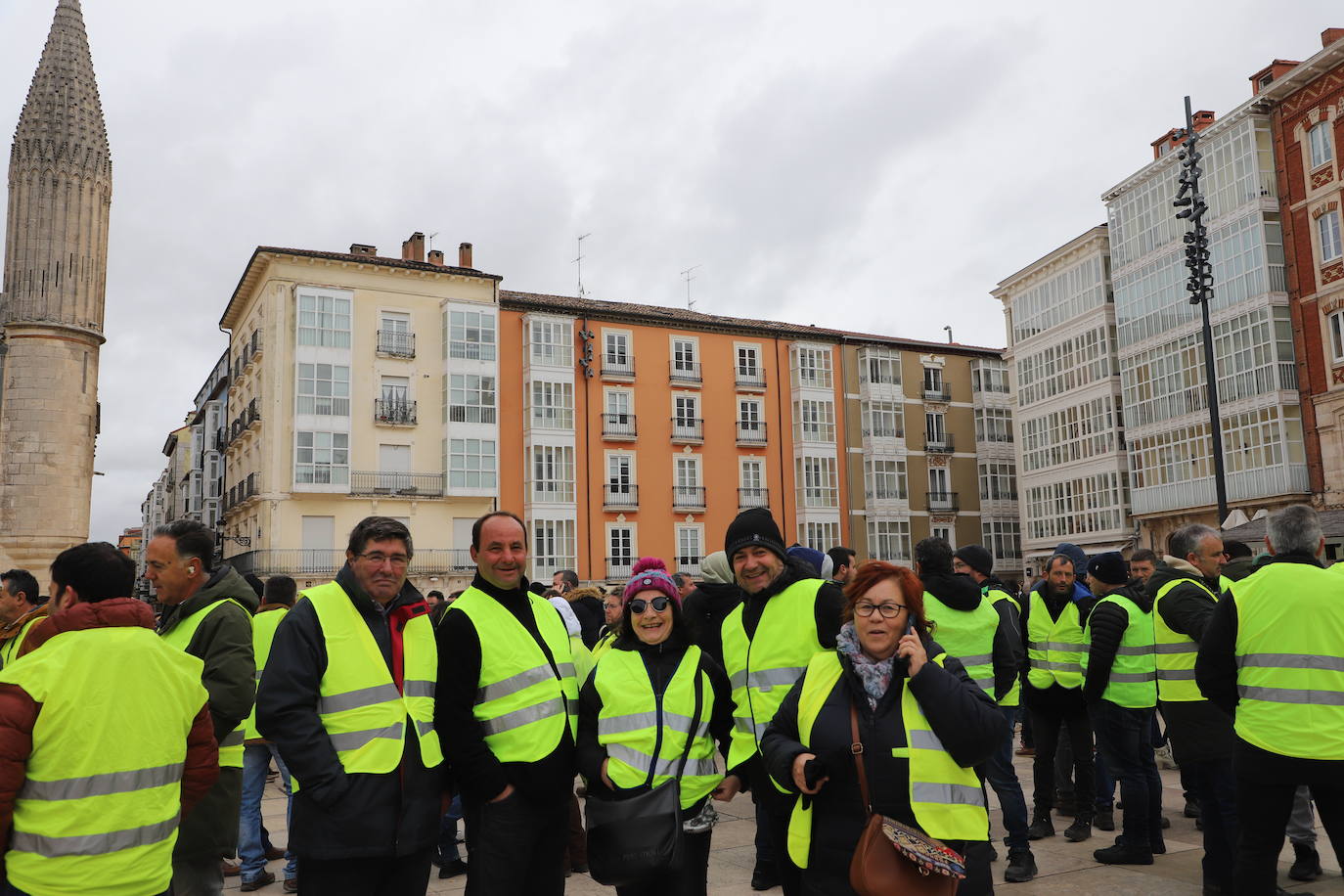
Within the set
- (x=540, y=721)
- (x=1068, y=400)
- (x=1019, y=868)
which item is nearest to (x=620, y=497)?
(x=1068, y=400)

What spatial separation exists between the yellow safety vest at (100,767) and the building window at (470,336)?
35.8 m

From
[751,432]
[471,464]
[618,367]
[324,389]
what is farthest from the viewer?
[751,432]

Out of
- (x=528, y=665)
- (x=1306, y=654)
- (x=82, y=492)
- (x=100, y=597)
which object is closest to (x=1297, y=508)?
(x=1306, y=654)

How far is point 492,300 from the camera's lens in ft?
130

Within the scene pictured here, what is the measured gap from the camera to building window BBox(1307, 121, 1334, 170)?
29.2 m

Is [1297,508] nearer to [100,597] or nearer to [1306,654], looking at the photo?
[1306,654]

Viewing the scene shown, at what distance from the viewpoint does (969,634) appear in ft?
21.0

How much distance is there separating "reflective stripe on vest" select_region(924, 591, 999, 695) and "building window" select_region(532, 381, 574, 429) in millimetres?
33901

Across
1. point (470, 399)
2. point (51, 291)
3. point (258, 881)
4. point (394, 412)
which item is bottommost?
point (258, 881)

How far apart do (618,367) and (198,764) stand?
3784 cm

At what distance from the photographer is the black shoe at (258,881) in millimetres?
6922

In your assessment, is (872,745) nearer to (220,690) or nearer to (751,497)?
(220,690)

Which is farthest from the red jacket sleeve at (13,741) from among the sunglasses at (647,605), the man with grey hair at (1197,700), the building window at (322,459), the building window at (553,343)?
the building window at (553,343)

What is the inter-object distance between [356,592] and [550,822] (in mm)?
1297
